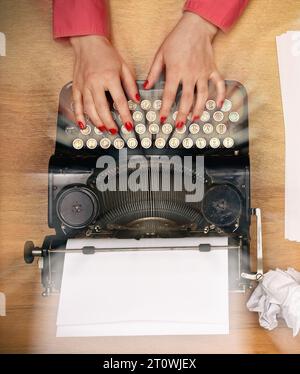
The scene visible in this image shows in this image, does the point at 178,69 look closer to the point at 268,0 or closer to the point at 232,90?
the point at 232,90

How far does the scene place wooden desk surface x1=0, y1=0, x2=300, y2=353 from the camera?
3.25ft

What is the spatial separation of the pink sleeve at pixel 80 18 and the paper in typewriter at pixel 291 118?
0.34 meters

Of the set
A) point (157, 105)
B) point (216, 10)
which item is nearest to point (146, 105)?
point (157, 105)

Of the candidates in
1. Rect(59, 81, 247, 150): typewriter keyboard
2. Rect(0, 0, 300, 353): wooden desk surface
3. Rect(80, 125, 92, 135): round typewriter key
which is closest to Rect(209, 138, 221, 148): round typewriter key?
Rect(59, 81, 247, 150): typewriter keyboard

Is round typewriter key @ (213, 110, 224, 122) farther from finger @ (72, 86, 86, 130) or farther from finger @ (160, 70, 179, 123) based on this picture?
finger @ (72, 86, 86, 130)

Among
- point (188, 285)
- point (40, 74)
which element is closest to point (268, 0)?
point (40, 74)

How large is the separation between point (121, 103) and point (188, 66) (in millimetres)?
143

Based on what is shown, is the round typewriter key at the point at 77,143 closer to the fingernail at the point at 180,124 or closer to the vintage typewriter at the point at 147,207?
the vintage typewriter at the point at 147,207

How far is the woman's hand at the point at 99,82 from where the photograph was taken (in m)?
0.96

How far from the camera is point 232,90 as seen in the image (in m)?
0.98

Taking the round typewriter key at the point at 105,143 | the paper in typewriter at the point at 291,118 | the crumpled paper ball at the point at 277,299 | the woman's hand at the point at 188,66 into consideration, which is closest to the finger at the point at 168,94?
the woman's hand at the point at 188,66

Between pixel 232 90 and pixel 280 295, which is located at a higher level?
pixel 232 90

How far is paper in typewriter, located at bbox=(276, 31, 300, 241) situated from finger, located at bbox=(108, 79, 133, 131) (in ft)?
1.00
